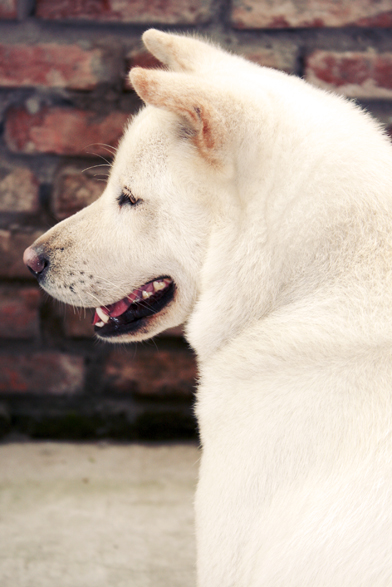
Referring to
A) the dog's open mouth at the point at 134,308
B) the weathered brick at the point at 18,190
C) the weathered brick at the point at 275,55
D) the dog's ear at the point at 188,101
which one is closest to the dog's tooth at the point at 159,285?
the dog's open mouth at the point at 134,308

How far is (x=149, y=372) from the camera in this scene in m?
1.59

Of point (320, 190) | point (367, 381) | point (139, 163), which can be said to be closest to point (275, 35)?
point (139, 163)

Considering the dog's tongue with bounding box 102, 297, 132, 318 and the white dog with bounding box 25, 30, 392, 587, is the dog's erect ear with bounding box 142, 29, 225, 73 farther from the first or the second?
the dog's tongue with bounding box 102, 297, 132, 318

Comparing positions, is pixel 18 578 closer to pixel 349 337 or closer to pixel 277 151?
pixel 349 337

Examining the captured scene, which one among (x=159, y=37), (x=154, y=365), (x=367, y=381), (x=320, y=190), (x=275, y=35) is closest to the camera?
(x=367, y=381)

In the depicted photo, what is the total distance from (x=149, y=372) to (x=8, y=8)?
1093mm

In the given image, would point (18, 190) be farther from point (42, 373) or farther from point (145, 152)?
point (145, 152)

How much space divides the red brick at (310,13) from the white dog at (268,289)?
0.44 metres

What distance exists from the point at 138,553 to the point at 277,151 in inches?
37.5

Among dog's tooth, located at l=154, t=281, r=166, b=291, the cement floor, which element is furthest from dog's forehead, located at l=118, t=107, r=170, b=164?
the cement floor

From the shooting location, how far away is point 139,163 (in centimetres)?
96

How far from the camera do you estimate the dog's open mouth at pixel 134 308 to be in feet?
3.34

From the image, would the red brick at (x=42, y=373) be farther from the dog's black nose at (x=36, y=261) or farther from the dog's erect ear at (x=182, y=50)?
the dog's erect ear at (x=182, y=50)

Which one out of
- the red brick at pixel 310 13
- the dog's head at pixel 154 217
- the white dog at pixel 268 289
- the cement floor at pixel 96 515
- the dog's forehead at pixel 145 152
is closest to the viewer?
the white dog at pixel 268 289
